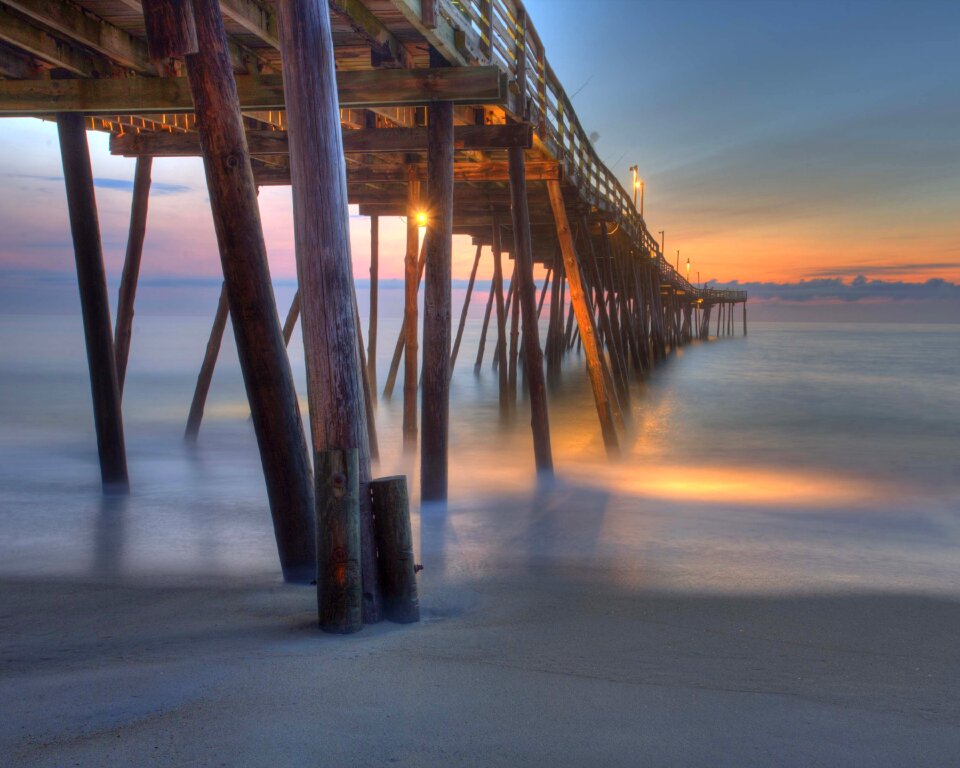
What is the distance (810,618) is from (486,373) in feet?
72.8

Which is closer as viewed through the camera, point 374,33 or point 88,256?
point 374,33

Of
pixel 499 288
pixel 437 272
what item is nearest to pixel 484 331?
pixel 499 288

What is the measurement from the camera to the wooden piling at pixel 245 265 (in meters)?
3.26

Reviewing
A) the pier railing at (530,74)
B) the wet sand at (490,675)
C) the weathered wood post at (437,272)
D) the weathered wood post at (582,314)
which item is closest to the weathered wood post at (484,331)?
the pier railing at (530,74)

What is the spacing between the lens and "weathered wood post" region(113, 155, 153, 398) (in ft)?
25.7

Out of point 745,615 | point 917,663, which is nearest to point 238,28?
point 745,615

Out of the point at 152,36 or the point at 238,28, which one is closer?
the point at 152,36

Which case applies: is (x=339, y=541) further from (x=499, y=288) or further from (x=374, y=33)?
(x=499, y=288)

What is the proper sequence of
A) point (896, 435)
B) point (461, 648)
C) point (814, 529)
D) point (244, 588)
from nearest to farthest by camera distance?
1. point (461, 648)
2. point (244, 588)
3. point (814, 529)
4. point (896, 435)

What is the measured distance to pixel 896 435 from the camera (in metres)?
14.1

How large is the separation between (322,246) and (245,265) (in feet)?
1.75

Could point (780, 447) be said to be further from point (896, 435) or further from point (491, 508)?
point (491, 508)

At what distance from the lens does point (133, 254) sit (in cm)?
787

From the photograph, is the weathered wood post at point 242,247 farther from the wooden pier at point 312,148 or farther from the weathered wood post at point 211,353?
the weathered wood post at point 211,353
